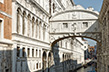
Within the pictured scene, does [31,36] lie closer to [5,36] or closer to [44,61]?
[5,36]

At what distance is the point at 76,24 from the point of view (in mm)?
22094

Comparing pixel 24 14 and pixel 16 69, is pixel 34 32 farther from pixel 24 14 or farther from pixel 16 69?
pixel 16 69

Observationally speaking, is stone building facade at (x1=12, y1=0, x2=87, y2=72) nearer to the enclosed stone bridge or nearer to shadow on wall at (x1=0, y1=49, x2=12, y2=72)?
shadow on wall at (x1=0, y1=49, x2=12, y2=72)

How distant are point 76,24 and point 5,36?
10700mm

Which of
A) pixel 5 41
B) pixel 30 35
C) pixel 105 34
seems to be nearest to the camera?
pixel 5 41

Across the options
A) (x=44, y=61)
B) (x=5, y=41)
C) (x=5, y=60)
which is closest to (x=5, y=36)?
(x=5, y=41)

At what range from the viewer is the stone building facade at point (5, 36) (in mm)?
12407

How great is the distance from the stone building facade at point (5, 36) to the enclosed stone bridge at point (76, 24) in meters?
9.52

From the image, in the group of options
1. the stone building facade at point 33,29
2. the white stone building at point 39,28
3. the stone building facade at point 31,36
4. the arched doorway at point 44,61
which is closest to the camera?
the stone building facade at point 33,29

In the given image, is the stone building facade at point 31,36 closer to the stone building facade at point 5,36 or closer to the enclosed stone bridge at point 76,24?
the stone building facade at point 5,36

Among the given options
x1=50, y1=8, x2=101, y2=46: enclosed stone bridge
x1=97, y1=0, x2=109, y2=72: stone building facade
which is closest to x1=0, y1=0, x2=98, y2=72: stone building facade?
x1=50, y1=8, x2=101, y2=46: enclosed stone bridge

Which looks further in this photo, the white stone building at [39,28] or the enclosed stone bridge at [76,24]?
the enclosed stone bridge at [76,24]

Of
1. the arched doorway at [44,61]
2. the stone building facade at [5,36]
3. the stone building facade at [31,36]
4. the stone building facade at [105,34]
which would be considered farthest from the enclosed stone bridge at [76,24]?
the stone building facade at [5,36]

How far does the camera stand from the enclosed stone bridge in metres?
21.8
